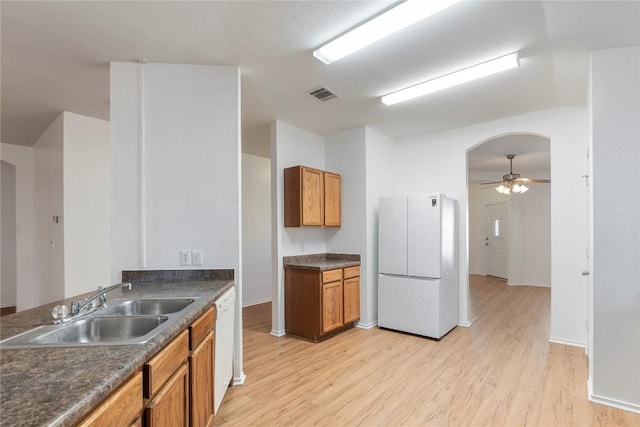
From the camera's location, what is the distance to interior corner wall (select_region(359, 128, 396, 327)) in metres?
4.28

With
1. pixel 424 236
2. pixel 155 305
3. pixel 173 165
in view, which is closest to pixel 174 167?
pixel 173 165

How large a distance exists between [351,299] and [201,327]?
262 centimetres

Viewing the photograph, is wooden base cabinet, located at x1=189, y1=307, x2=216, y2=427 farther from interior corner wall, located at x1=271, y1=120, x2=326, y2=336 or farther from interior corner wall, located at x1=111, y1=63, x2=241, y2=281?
interior corner wall, located at x1=271, y1=120, x2=326, y2=336

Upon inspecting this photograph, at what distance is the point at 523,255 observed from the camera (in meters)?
7.45

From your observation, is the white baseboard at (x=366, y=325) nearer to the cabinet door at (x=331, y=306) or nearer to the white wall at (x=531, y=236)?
the cabinet door at (x=331, y=306)

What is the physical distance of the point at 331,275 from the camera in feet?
12.6

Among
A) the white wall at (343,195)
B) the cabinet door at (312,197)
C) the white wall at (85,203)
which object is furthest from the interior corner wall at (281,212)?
the white wall at (85,203)

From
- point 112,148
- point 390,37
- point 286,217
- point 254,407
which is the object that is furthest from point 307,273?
point 390,37

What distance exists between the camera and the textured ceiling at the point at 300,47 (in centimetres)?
199

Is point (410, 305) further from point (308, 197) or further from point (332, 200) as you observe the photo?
point (308, 197)

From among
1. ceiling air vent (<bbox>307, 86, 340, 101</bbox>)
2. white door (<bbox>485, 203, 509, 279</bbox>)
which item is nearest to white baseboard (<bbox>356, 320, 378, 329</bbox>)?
ceiling air vent (<bbox>307, 86, 340, 101</bbox>)

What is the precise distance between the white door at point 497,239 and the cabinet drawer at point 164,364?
8.27 meters

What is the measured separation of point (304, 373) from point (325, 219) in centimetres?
194

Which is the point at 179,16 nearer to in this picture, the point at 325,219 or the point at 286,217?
the point at 286,217
